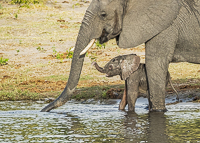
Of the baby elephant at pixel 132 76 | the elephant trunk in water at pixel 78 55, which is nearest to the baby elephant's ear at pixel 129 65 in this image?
the baby elephant at pixel 132 76

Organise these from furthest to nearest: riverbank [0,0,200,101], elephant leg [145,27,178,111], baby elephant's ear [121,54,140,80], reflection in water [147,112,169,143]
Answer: riverbank [0,0,200,101] → baby elephant's ear [121,54,140,80] → elephant leg [145,27,178,111] → reflection in water [147,112,169,143]

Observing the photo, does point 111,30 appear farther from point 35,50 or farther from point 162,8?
point 35,50

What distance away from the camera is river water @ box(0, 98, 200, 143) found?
5.84m

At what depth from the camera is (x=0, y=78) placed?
12969 millimetres

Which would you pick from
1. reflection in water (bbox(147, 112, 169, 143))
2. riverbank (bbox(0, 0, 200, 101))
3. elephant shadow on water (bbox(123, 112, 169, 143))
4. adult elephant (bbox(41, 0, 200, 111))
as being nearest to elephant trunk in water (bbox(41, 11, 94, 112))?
adult elephant (bbox(41, 0, 200, 111))

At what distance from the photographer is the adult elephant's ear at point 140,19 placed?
7270 millimetres

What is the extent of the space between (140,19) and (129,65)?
3.84 ft

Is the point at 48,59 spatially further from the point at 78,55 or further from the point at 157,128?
the point at 157,128

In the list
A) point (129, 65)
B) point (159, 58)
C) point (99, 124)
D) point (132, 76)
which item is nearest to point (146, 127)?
point (99, 124)

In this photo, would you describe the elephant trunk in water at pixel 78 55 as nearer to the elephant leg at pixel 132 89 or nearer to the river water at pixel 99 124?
the river water at pixel 99 124

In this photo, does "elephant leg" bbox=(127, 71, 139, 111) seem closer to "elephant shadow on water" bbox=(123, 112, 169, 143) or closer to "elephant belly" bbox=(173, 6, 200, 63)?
"elephant shadow on water" bbox=(123, 112, 169, 143)

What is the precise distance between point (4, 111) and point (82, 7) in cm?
1661

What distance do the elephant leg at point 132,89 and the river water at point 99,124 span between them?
208 millimetres

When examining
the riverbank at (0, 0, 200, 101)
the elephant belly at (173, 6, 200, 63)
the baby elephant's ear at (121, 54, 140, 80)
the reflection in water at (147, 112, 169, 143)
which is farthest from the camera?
the riverbank at (0, 0, 200, 101)
